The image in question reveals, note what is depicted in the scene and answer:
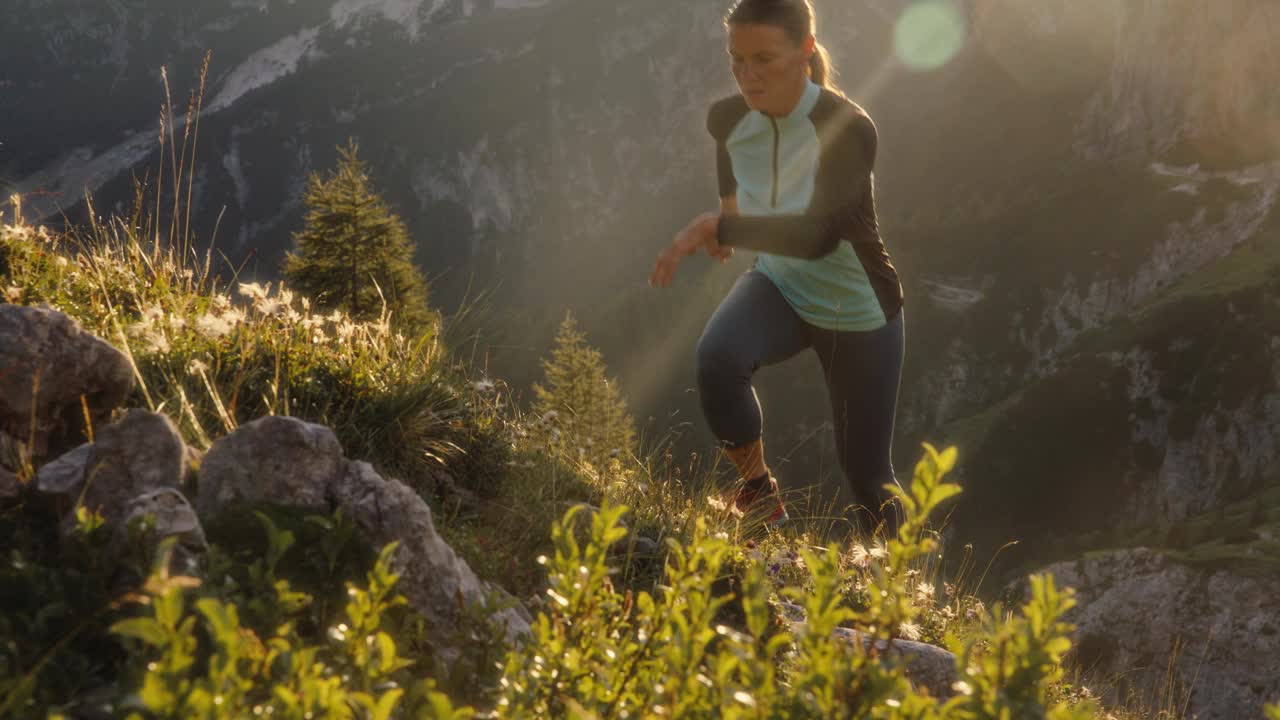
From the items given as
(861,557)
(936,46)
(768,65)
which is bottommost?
(861,557)

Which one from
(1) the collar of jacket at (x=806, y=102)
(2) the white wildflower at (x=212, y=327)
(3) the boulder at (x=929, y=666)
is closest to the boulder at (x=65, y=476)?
(2) the white wildflower at (x=212, y=327)

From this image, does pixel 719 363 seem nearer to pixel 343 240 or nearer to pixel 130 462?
pixel 130 462

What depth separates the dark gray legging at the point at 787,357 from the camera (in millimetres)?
4691

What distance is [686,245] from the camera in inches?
162

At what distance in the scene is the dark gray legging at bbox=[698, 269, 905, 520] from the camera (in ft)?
15.4

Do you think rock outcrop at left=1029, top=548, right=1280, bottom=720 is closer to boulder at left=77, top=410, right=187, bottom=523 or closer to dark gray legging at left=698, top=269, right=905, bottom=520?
dark gray legging at left=698, top=269, right=905, bottom=520

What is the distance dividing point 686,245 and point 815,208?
916 mm

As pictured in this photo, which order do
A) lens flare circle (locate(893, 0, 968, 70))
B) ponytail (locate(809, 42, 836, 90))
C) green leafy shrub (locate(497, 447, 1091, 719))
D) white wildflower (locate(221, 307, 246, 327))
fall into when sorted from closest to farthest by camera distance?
1. green leafy shrub (locate(497, 447, 1091, 719))
2. white wildflower (locate(221, 307, 246, 327))
3. ponytail (locate(809, 42, 836, 90))
4. lens flare circle (locate(893, 0, 968, 70))

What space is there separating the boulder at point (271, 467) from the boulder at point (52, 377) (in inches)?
27.3

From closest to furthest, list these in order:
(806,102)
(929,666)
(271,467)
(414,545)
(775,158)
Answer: (414,545) → (271,467) → (929,666) → (806,102) → (775,158)

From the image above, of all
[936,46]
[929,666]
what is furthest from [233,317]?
[936,46]

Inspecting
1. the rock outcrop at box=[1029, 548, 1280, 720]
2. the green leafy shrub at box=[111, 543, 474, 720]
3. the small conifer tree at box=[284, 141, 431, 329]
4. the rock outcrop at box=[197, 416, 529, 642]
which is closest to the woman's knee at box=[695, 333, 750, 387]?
the rock outcrop at box=[197, 416, 529, 642]

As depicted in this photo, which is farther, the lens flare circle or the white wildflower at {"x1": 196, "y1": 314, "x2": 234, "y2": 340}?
the lens flare circle

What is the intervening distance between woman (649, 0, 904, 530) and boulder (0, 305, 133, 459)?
2.38 meters
